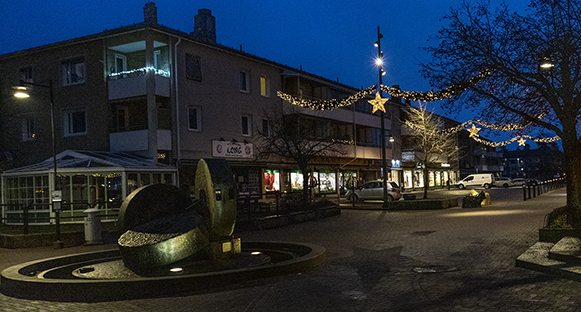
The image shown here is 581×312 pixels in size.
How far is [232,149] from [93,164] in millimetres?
9737

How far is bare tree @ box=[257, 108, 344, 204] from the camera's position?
82.2ft

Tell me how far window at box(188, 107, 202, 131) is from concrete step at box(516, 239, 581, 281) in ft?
70.2

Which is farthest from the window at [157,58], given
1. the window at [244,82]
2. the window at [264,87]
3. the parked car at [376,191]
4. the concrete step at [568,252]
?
the concrete step at [568,252]

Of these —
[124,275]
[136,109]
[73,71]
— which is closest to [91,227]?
[124,275]

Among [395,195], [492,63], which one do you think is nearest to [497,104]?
[492,63]

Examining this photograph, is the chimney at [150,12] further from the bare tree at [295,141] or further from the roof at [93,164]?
the roof at [93,164]

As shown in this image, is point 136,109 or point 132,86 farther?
point 136,109

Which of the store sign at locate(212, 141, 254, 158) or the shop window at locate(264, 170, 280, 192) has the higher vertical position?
the store sign at locate(212, 141, 254, 158)

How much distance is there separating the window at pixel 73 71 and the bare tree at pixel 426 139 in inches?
846

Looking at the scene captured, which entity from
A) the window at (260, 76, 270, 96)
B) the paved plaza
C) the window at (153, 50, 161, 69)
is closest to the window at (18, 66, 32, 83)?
the window at (153, 50, 161, 69)

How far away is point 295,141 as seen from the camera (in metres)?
25.3

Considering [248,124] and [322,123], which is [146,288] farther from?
[322,123]

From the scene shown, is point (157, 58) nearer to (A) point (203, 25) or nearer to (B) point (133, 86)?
(B) point (133, 86)

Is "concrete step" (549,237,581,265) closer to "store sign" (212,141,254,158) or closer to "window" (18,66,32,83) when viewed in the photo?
"store sign" (212,141,254,158)
